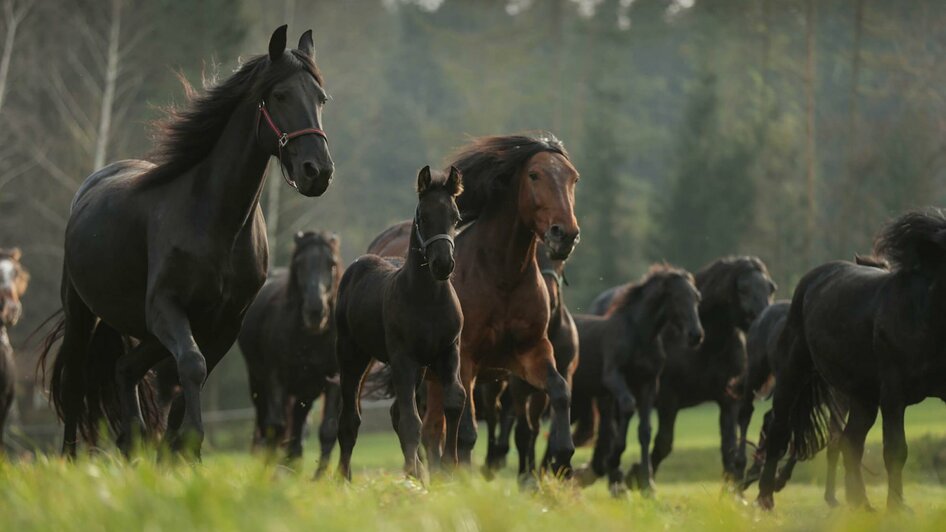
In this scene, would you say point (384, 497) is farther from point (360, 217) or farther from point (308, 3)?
point (360, 217)

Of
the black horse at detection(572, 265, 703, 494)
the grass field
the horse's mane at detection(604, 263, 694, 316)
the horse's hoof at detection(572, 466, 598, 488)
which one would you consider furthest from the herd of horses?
the horse's mane at detection(604, 263, 694, 316)

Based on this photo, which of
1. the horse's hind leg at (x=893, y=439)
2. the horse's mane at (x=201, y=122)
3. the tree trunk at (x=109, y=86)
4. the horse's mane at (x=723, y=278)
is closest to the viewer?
the horse's mane at (x=201, y=122)

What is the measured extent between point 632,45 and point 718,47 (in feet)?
10.8

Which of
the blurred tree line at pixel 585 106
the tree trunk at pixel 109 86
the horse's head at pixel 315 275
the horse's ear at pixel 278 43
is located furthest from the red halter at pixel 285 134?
the tree trunk at pixel 109 86

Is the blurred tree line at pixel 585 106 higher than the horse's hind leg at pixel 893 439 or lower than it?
higher

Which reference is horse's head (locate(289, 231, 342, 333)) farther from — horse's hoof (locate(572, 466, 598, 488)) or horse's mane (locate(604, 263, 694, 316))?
horse's mane (locate(604, 263, 694, 316))

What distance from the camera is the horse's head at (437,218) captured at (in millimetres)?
8766

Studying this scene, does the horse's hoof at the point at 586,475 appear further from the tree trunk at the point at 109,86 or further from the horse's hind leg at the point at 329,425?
the tree trunk at the point at 109,86

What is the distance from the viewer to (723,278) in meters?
18.0

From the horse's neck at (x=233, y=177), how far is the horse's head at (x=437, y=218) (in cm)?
107

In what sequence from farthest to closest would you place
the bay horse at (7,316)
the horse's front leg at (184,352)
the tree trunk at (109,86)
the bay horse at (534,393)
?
the tree trunk at (109,86)
the bay horse at (7,316)
the bay horse at (534,393)
the horse's front leg at (184,352)

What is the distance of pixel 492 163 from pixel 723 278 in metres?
7.90

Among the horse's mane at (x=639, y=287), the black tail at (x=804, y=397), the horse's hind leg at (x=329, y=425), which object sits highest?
the horse's mane at (x=639, y=287)

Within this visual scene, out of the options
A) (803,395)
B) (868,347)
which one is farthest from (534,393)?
(868,347)
